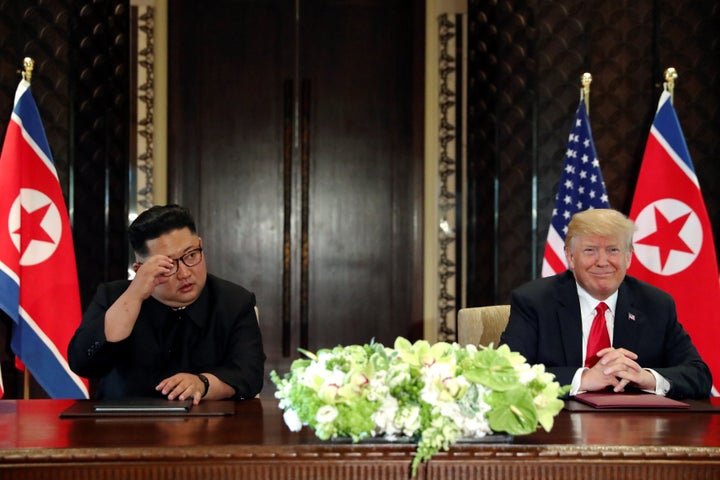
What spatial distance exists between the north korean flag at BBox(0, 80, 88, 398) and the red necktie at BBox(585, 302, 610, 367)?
238cm

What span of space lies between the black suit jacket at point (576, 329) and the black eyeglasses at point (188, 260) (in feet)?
3.45

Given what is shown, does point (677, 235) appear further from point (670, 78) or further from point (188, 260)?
point (188, 260)

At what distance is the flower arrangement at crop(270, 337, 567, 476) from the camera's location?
5.73ft

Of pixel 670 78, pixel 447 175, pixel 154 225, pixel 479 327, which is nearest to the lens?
pixel 154 225

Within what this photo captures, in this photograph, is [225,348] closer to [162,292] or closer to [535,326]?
[162,292]

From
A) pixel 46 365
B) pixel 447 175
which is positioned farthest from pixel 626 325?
pixel 447 175

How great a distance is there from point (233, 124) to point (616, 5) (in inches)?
94.9

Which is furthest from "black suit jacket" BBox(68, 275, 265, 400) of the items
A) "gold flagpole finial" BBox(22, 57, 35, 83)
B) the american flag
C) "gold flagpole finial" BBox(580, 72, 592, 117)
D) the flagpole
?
"gold flagpole finial" BBox(580, 72, 592, 117)

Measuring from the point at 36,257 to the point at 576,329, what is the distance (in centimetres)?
252

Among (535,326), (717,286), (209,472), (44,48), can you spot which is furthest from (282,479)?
(44,48)

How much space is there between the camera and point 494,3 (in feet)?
16.5

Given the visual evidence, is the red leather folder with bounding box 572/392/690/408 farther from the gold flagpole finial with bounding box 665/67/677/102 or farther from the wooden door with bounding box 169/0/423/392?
the wooden door with bounding box 169/0/423/392

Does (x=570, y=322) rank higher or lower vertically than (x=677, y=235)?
lower

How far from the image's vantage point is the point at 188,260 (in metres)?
2.75
